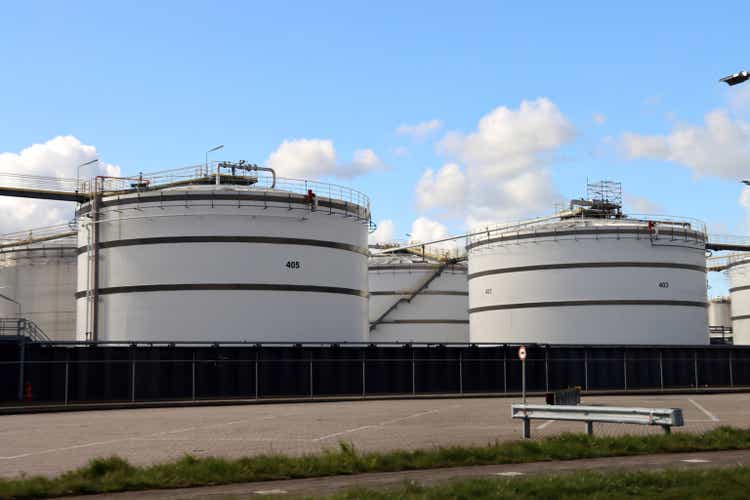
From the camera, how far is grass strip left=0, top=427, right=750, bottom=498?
43.1ft

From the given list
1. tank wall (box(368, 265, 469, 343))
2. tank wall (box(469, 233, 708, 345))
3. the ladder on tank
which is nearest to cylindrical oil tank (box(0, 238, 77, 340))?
the ladder on tank

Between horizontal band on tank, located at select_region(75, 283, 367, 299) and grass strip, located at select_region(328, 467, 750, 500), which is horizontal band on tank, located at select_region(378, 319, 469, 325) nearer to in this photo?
horizontal band on tank, located at select_region(75, 283, 367, 299)

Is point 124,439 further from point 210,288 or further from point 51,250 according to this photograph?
point 51,250

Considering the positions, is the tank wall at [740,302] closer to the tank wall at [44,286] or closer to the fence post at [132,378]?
the tank wall at [44,286]

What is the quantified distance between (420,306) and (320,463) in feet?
194

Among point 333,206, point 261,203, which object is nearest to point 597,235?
point 333,206

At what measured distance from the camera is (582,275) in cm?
5441

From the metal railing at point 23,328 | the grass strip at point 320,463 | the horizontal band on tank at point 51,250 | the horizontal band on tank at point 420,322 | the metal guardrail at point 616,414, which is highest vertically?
the horizontal band on tank at point 51,250

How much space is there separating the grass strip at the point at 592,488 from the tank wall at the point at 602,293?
41.8 m

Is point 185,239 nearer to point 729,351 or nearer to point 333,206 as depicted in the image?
point 333,206

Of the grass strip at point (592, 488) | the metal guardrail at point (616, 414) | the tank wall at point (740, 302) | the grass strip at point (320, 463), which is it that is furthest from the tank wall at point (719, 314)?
the grass strip at point (592, 488)

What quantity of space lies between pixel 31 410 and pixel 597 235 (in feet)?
112

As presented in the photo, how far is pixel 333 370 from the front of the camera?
1674 inches

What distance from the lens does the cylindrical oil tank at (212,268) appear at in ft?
139
